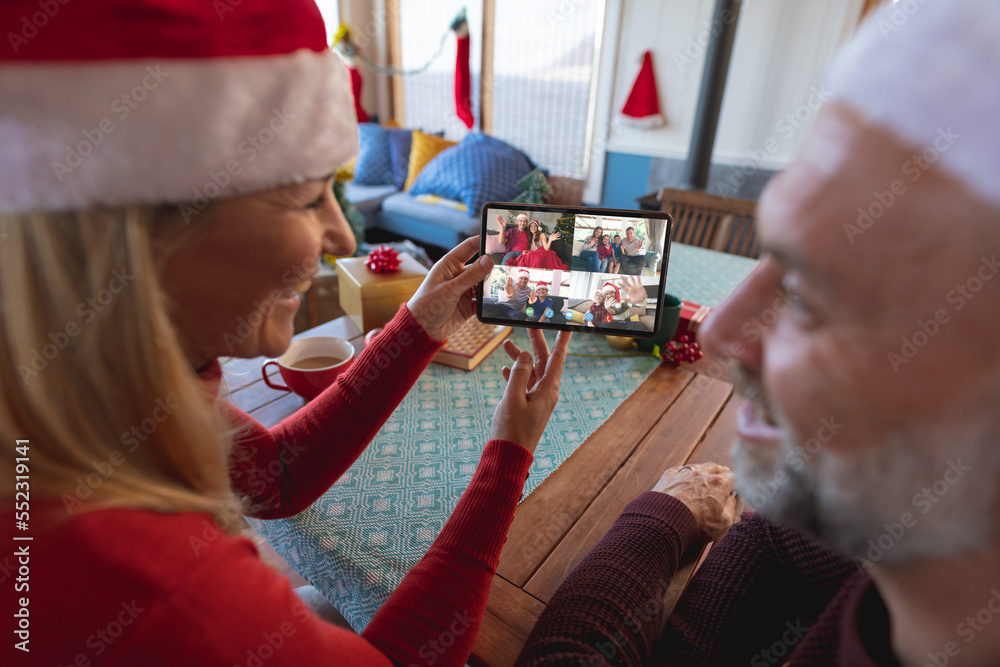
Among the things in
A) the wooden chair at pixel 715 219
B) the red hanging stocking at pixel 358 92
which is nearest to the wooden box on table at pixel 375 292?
the wooden chair at pixel 715 219

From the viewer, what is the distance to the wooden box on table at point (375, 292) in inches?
55.5

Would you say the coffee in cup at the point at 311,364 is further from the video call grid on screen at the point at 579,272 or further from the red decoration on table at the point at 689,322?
the red decoration on table at the point at 689,322

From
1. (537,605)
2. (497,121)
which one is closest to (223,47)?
(537,605)

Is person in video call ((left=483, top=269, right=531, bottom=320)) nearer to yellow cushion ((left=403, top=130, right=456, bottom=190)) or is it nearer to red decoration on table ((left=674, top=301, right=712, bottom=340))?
red decoration on table ((left=674, top=301, right=712, bottom=340))

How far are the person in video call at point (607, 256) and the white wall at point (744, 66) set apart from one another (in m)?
3.04

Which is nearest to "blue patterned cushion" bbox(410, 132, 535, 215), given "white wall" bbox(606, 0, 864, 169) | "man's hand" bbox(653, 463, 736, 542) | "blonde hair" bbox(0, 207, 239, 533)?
"white wall" bbox(606, 0, 864, 169)

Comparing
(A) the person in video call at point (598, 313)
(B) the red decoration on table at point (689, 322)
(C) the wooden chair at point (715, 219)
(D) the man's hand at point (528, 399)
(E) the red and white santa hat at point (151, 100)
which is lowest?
(C) the wooden chair at point (715, 219)

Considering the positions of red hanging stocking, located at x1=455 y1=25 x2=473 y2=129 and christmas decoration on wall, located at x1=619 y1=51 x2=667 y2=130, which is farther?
red hanging stocking, located at x1=455 y1=25 x2=473 y2=129

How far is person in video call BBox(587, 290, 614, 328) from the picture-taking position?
0.96 meters

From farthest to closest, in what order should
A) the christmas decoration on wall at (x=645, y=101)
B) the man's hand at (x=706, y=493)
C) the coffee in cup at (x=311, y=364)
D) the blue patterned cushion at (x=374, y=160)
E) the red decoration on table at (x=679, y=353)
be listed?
the blue patterned cushion at (x=374, y=160) → the christmas decoration on wall at (x=645, y=101) → the red decoration on table at (x=679, y=353) → the coffee in cup at (x=311, y=364) → the man's hand at (x=706, y=493)

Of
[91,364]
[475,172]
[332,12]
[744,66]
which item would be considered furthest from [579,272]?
[332,12]

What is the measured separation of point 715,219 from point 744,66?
5.30 feet

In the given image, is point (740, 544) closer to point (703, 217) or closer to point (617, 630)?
point (617, 630)

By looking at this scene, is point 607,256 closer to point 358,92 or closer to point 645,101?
point 645,101
